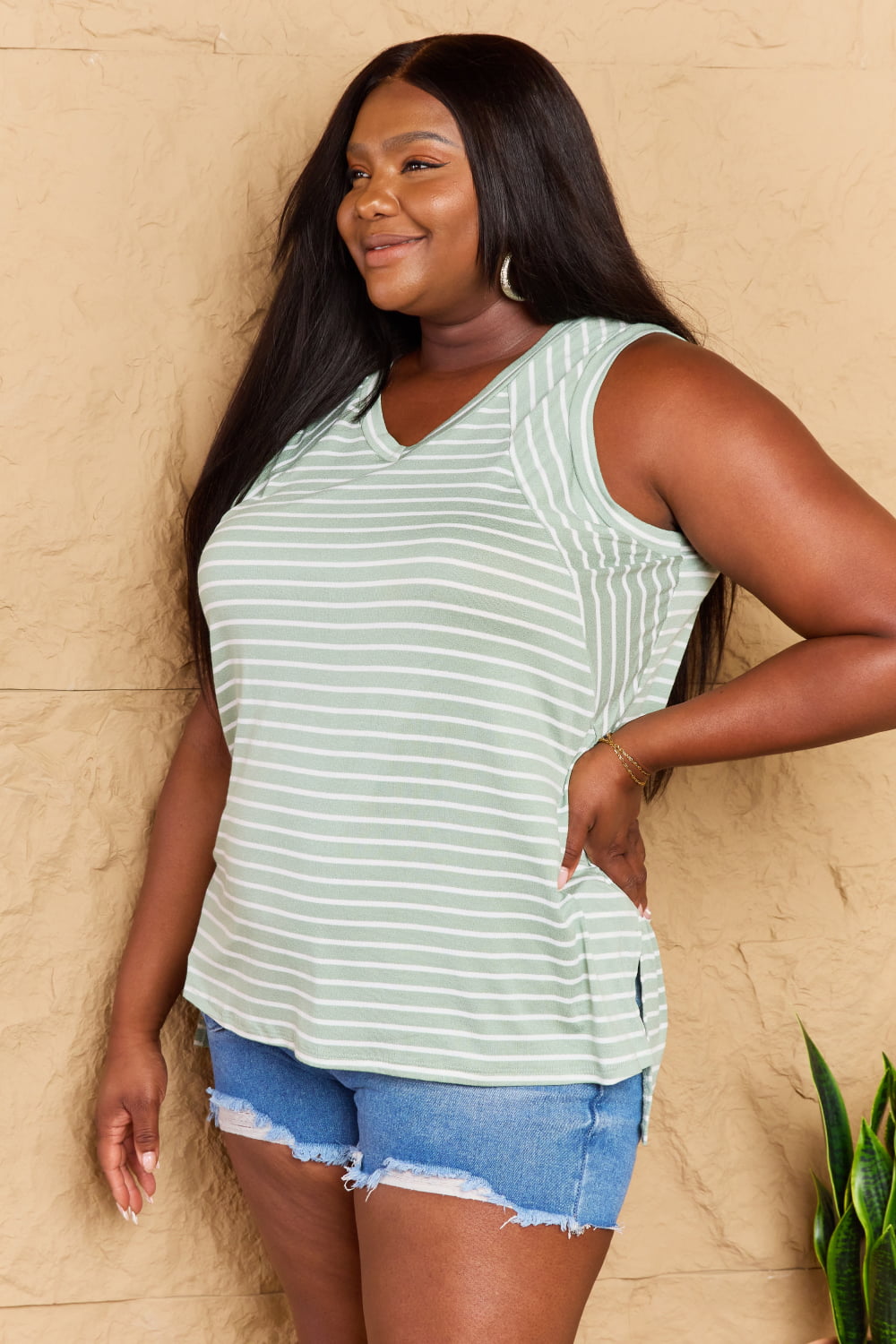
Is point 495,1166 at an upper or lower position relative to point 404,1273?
upper

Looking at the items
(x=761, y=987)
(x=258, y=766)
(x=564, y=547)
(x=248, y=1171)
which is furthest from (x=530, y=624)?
(x=761, y=987)

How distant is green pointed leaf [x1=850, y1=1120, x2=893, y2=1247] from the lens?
5.37 ft

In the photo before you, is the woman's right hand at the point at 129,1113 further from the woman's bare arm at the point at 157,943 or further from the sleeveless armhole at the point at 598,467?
the sleeveless armhole at the point at 598,467

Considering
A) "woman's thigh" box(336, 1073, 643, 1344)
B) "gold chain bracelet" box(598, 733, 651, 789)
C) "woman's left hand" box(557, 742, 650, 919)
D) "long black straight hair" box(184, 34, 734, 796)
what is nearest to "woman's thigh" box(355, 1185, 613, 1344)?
"woman's thigh" box(336, 1073, 643, 1344)

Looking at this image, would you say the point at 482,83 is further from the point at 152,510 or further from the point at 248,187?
the point at 152,510

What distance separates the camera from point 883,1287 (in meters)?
1.57

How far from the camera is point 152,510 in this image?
1.80m

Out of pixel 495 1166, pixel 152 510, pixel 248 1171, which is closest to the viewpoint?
pixel 495 1166

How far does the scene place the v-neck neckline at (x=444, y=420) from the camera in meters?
1.39

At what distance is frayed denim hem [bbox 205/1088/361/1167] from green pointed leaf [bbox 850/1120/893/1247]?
0.69 metres

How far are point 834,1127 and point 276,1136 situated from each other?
802 mm

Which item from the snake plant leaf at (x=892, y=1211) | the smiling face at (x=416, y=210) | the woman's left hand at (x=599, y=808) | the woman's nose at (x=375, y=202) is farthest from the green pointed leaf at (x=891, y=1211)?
the woman's nose at (x=375, y=202)

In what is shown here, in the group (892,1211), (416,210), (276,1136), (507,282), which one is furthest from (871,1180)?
(416,210)

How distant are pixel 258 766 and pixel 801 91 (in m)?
1.26
